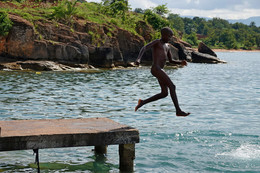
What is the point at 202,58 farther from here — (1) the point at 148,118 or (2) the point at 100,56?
(1) the point at 148,118

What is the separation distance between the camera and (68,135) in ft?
28.1

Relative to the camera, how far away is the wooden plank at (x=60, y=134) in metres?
8.21

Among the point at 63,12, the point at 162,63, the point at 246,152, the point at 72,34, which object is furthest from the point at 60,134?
the point at 63,12

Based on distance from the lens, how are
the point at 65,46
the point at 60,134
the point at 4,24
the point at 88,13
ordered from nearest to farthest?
the point at 60,134, the point at 4,24, the point at 65,46, the point at 88,13

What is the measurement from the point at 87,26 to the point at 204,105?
81.6ft

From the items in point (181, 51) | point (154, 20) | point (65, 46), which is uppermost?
point (154, 20)

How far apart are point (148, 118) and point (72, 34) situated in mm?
25486

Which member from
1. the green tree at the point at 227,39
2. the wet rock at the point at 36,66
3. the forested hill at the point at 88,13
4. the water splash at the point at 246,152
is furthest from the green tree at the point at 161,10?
the green tree at the point at 227,39

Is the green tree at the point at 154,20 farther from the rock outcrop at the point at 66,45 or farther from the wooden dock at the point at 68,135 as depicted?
the wooden dock at the point at 68,135

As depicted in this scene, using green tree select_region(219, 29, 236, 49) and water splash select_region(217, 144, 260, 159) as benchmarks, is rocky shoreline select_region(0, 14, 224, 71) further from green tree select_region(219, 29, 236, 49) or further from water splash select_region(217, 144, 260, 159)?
green tree select_region(219, 29, 236, 49)

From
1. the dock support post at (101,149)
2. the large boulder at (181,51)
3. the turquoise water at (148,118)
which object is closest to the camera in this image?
the turquoise water at (148,118)

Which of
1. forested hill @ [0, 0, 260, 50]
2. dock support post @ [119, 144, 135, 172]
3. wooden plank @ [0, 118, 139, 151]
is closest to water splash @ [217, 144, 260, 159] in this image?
dock support post @ [119, 144, 135, 172]

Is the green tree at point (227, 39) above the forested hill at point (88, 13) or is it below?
below

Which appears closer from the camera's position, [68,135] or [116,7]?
[68,135]
